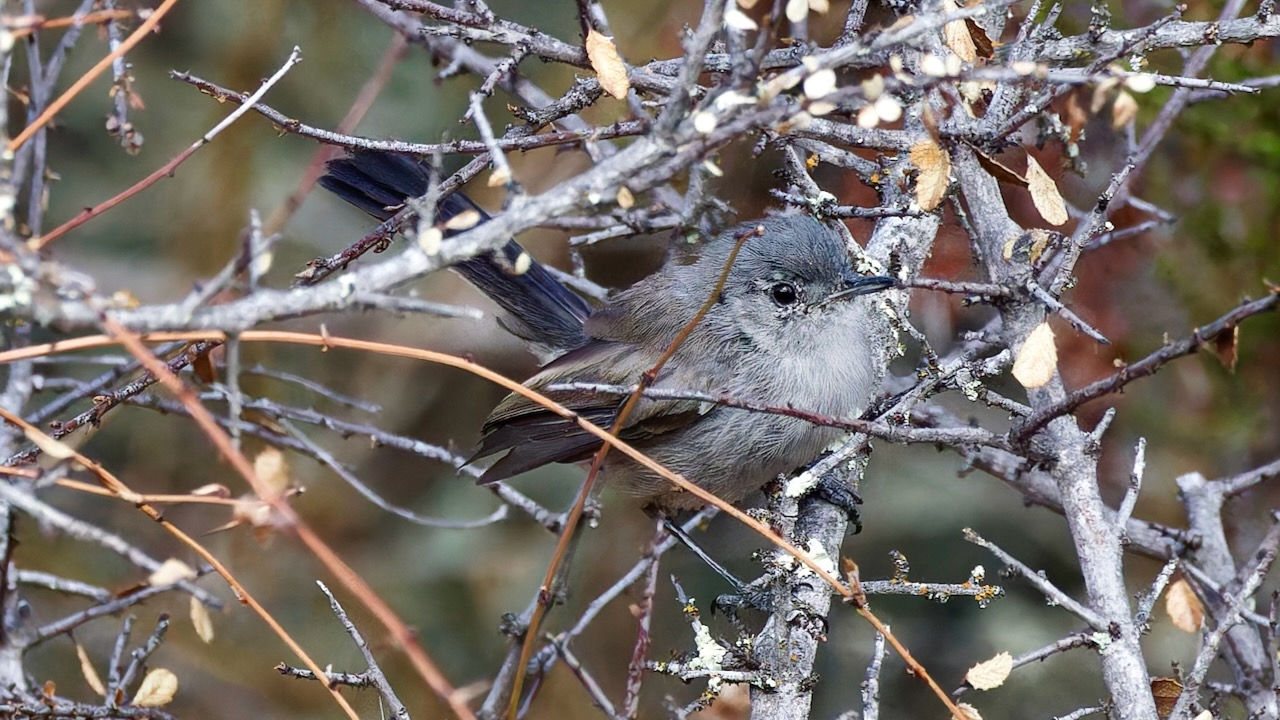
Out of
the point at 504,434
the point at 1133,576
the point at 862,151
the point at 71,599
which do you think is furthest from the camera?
the point at 71,599

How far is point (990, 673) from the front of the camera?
2473mm

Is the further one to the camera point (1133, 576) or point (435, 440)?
point (435, 440)

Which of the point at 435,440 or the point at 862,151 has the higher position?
the point at 862,151

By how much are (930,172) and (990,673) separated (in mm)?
1111

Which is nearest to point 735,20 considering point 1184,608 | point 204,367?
point 204,367

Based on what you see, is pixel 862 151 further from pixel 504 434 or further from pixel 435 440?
pixel 435 440

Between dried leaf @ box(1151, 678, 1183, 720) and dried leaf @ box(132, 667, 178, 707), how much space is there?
2340 mm

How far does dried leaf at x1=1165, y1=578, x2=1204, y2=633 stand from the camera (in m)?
2.96

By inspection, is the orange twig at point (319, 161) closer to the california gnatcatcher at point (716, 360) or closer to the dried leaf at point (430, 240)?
the dried leaf at point (430, 240)

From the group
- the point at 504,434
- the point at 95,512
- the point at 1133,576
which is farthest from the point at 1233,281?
the point at 95,512

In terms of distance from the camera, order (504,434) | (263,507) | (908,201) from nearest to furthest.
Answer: (263,507), (908,201), (504,434)

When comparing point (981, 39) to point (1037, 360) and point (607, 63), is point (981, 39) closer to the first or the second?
point (1037, 360)

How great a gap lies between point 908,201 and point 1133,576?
2.40 metres

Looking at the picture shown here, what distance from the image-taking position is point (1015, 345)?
2875 mm
